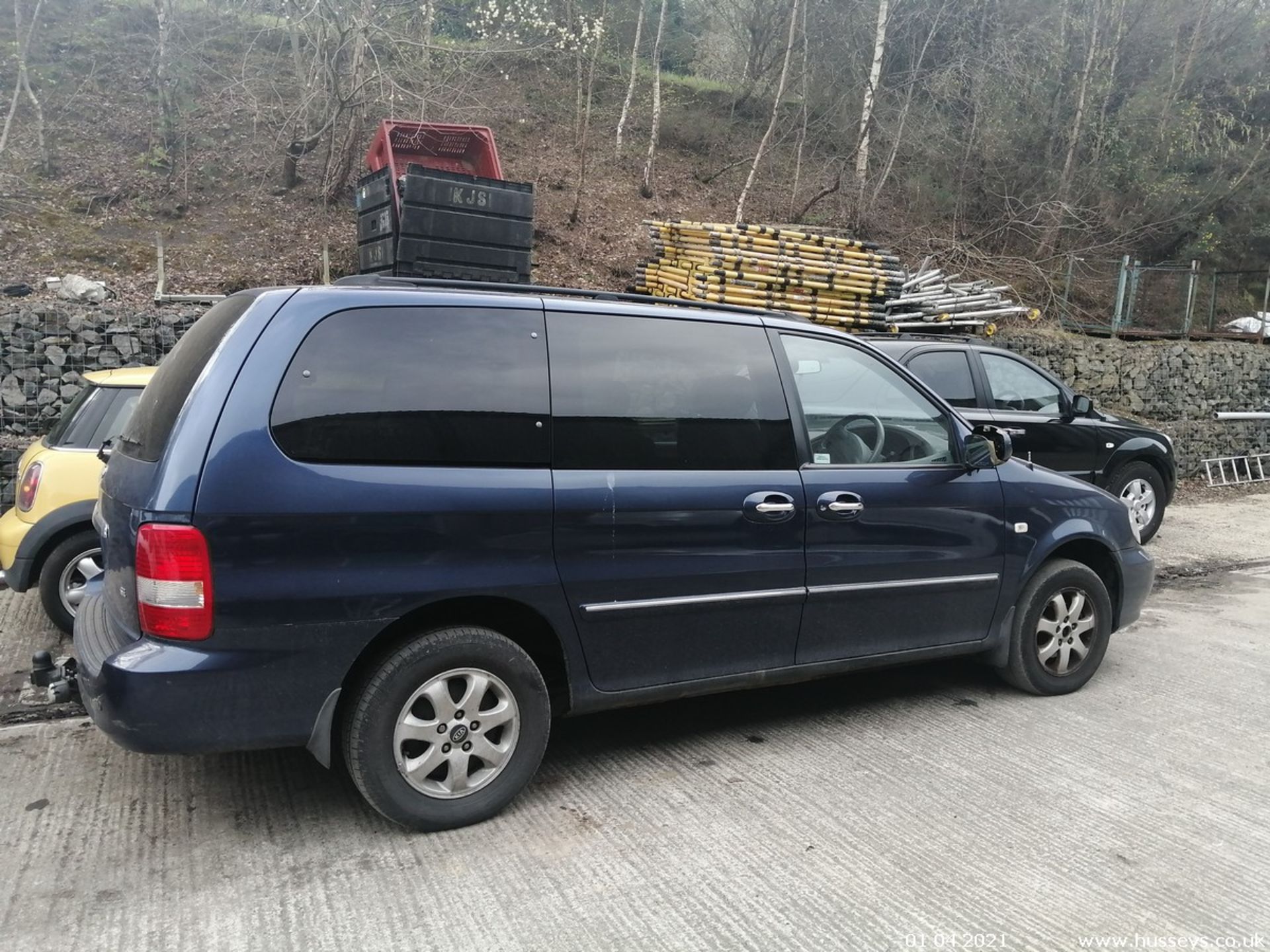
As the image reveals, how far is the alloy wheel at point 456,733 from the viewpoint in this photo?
3193 millimetres

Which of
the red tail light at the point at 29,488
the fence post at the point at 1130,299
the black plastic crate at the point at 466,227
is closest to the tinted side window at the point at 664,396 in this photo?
the red tail light at the point at 29,488

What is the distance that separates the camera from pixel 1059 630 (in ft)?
15.7

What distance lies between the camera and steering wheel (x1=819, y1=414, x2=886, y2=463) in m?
4.12

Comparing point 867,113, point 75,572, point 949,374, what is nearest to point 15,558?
point 75,572

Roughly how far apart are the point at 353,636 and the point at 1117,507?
3.93m

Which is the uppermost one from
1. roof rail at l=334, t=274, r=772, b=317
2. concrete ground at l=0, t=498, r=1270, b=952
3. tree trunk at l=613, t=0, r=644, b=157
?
tree trunk at l=613, t=0, r=644, b=157

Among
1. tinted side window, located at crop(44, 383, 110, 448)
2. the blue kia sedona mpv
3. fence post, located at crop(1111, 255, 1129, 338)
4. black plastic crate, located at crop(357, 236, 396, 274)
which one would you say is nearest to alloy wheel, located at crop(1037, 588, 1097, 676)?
the blue kia sedona mpv

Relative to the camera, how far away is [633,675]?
3641 mm

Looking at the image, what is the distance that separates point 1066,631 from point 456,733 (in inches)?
126

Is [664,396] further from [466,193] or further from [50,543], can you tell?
[466,193]

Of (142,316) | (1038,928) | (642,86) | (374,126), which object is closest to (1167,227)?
(642,86)

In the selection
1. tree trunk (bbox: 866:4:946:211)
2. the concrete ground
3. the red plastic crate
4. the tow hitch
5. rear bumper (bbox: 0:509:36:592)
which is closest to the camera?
the concrete ground

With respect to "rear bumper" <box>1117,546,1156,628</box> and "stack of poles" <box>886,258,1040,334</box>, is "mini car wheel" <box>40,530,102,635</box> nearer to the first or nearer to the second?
"rear bumper" <box>1117,546,1156,628</box>

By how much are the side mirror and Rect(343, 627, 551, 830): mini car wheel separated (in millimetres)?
2323
